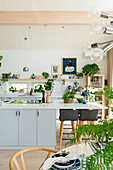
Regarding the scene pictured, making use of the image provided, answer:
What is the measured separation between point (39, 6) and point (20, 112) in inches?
123

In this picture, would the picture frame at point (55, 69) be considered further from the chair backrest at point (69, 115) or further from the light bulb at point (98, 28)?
the light bulb at point (98, 28)

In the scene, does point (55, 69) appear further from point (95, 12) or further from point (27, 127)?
point (95, 12)

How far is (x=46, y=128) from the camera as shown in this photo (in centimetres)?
382

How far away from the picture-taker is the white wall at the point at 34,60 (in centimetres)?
808

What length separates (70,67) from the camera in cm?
809

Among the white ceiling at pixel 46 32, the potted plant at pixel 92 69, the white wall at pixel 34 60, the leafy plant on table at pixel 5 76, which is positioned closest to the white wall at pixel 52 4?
the white ceiling at pixel 46 32

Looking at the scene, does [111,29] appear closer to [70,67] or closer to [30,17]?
[30,17]

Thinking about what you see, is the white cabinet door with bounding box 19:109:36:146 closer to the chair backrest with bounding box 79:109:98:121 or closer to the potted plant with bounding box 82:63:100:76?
the chair backrest with bounding box 79:109:98:121

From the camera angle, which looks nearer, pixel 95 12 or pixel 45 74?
pixel 95 12

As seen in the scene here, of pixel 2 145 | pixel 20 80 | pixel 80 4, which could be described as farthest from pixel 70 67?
pixel 2 145

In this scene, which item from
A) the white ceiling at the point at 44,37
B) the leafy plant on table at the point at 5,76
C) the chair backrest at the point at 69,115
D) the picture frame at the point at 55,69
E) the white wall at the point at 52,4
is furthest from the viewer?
the picture frame at the point at 55,69

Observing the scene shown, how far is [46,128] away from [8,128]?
815mm

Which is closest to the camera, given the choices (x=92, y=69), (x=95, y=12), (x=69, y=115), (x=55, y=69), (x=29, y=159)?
(x=95, y=12)

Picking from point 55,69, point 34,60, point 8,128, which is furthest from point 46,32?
point 8,128
